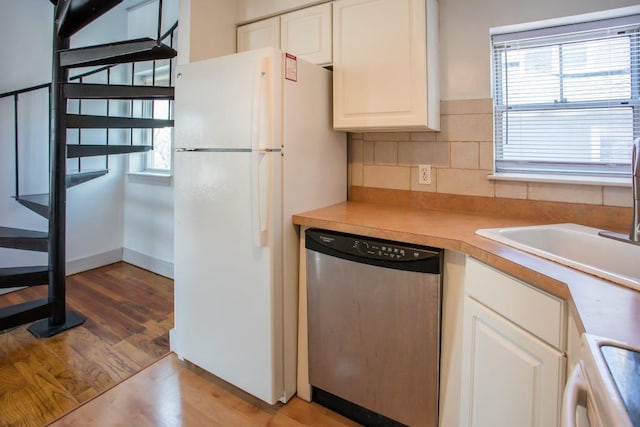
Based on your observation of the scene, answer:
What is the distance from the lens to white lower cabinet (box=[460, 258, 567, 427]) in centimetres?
100

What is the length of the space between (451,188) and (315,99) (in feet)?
2.86

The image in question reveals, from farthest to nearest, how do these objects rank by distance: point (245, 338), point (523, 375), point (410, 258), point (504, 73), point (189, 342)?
point (189, 342) < point (504, 73) < point (245, 338) < point (410, 258) < point (523, 375)

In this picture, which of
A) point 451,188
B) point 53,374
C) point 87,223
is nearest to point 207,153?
point 451,188

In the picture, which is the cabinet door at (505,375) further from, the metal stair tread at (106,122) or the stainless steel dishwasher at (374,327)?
the metal stair tread at (106,122)

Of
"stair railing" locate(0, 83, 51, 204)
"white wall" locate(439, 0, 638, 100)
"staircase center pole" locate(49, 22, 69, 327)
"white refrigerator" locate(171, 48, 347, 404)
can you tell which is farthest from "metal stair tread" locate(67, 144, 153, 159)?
"white wall" locate(439, 0, 638, 100)

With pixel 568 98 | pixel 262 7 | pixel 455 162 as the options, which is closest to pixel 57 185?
pixel 262 7

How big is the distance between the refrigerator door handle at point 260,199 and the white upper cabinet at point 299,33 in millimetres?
789

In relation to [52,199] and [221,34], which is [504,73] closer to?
[221,34]

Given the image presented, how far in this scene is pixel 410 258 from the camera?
144 cm

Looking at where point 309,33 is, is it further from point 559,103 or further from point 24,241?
point 24,241

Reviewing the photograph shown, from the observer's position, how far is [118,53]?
2.09 metres

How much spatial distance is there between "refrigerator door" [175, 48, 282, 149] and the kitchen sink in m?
1.04

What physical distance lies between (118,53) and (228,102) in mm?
885

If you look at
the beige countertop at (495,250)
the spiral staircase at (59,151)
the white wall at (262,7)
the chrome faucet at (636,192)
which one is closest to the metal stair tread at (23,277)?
the spiral staircase at (59,151)
